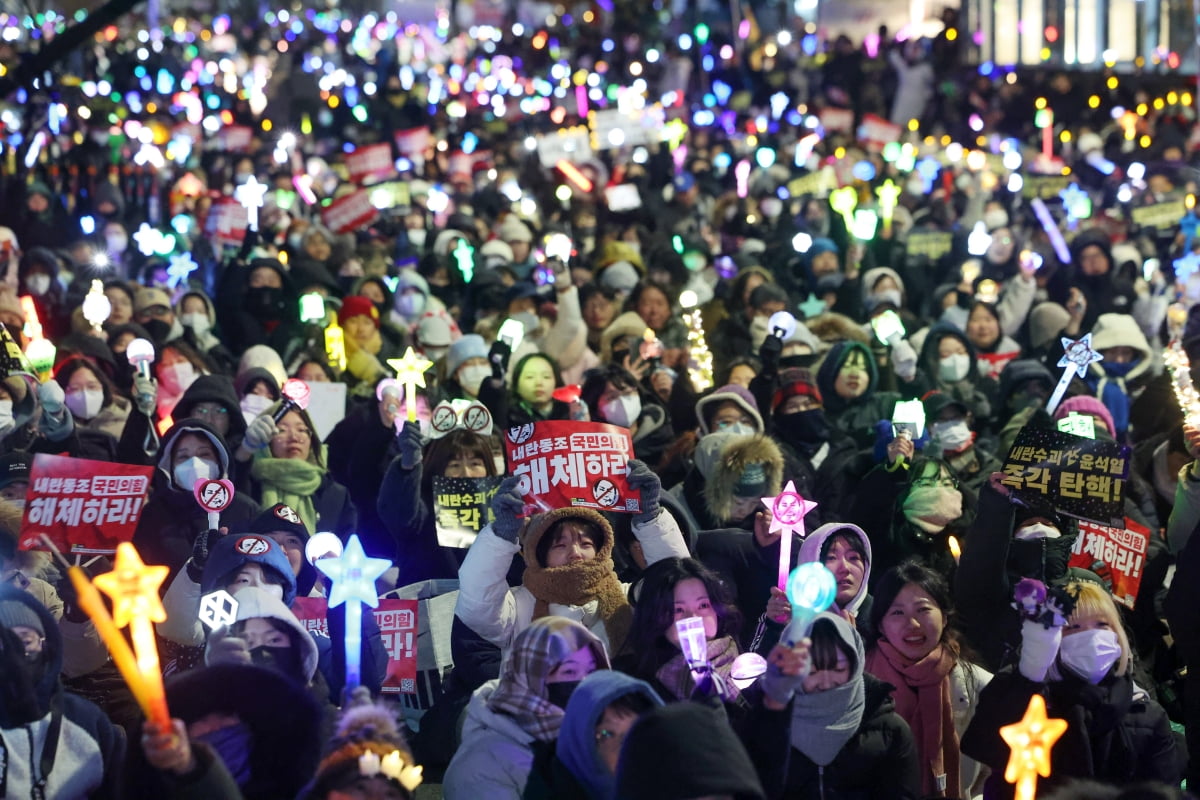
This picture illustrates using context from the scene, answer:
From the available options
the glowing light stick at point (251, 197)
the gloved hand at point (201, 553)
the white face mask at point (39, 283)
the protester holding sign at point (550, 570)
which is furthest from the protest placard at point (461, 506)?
the glowing light stick at point (251, 197)

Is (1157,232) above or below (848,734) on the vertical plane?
above

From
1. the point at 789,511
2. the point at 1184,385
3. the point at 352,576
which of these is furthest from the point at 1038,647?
the point at 1184,385

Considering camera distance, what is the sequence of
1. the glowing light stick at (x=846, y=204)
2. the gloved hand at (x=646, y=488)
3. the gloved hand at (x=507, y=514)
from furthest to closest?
the glowing light stick at (x=846, y=204) → the gloved hand at (x=646, y=488) → the gloved hand at (x=507, y=514)

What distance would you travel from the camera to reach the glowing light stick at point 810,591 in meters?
4.38

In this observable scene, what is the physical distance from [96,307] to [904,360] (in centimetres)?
392

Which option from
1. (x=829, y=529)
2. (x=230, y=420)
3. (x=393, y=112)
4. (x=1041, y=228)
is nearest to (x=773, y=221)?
(x=1041, y=228)

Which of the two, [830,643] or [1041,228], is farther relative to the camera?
[1041,228]

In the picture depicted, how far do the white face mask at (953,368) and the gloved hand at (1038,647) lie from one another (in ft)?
14.0

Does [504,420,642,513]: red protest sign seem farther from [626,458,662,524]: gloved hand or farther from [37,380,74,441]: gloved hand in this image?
[37,380,74,441]: gloved hand

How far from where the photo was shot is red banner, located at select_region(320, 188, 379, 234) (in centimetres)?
1258

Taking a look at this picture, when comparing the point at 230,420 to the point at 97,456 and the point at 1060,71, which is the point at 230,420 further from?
the point at 1060,71

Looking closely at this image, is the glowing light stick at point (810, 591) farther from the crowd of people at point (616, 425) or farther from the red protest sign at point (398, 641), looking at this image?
the red protest sign at point (398, 641)

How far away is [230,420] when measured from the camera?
7285mm

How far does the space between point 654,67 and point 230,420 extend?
56.6 ft
